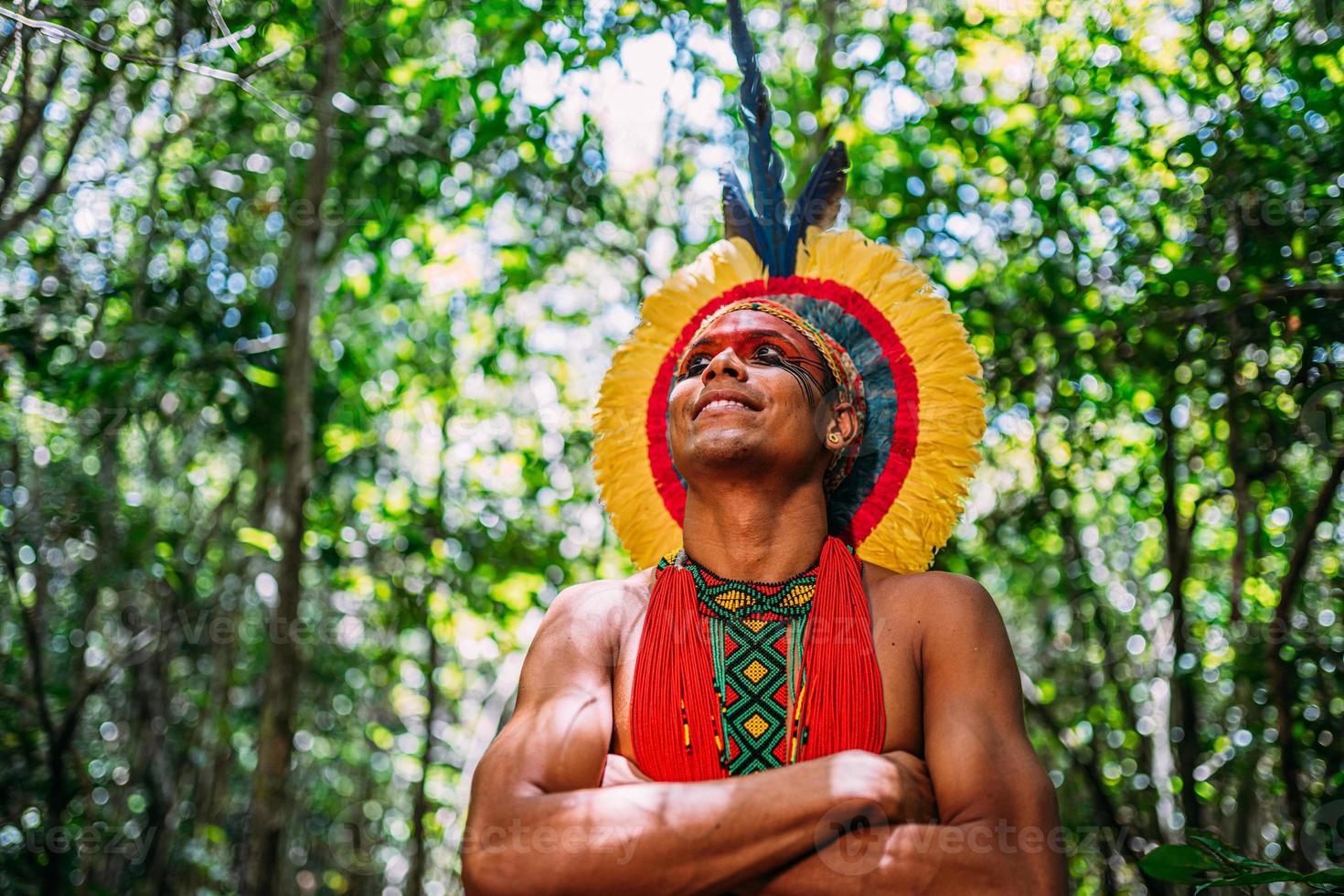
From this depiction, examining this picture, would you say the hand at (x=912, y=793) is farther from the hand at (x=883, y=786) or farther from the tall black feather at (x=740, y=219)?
the tall black feather at (x=740, y=219)

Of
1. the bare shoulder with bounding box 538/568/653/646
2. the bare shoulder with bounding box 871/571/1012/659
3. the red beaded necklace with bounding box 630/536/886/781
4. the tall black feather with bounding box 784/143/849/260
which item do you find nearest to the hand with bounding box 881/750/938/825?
the red beaded necklace with bounding box 630/536/886/781

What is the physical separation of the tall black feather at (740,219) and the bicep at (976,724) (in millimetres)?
1430

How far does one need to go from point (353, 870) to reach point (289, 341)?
9.32m

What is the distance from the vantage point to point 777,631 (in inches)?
108

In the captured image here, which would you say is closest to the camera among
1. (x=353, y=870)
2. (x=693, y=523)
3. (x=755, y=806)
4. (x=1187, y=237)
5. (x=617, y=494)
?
(x=755, y=806)

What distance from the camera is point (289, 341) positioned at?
602cm

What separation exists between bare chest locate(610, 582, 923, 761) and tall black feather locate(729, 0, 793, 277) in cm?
A: 134

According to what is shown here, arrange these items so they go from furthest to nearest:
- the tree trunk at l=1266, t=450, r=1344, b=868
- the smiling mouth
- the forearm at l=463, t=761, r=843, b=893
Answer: the tree trunk at l=1266, t=450, r=1344, b=868 < the smiling mouth < the forearm at l=463, t=761, r=843, b=893

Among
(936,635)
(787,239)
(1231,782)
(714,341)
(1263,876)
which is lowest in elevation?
(1231,782)

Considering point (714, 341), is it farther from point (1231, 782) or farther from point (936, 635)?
point (1231, 782)

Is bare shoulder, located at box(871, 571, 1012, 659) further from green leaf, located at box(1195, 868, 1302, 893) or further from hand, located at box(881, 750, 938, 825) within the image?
green leaf, located at box(1195, 868, 1302, 893)

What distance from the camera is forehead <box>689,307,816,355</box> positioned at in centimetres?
303

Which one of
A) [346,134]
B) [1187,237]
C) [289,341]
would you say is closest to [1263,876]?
[1187,237]

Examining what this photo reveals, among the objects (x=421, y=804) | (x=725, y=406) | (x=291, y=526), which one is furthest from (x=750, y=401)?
(x=421, y=804)
